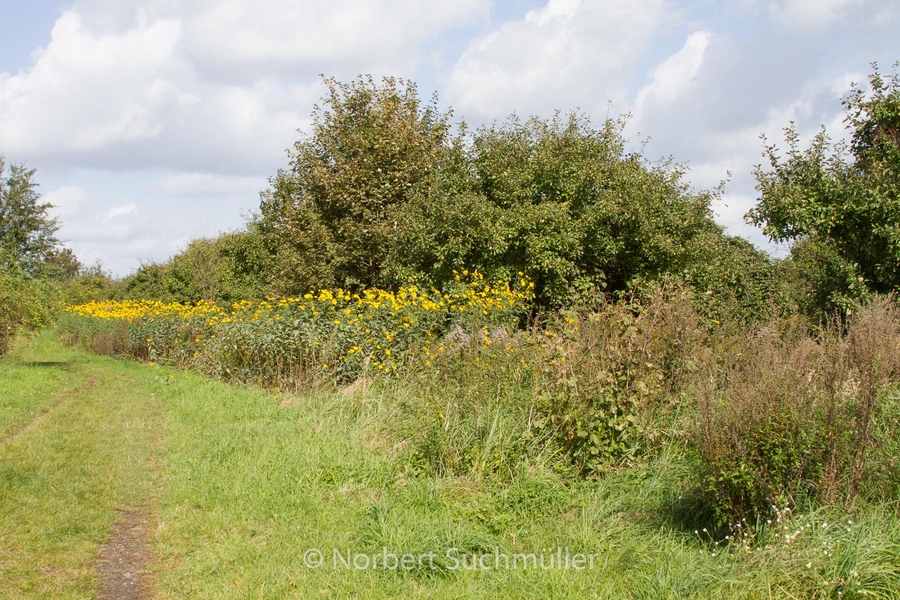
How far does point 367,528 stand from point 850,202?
8663 mm

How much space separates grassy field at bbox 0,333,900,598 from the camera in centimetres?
421

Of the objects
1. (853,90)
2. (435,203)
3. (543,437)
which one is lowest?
(543,437)

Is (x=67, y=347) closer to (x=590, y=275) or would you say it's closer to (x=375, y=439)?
(x=590, y=275)

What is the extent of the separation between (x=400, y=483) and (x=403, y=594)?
1.91 m

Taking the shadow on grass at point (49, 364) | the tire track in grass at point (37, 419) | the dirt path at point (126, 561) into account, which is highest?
the shadow on grass at point (49, 364)

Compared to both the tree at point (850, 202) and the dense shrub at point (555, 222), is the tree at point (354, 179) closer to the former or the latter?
the dense shrub at point (555, 222)

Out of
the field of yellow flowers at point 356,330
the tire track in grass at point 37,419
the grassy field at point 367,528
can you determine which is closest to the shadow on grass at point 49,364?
the tire track in grass at point 37,419

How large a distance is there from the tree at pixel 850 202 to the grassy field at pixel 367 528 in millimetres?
6081

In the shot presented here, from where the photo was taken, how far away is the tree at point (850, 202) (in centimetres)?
1012

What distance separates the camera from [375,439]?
7.61m

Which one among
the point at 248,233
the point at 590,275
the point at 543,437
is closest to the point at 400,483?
the point at 543,437

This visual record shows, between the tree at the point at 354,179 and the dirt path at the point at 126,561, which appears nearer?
the dirt path at the point at 126,561

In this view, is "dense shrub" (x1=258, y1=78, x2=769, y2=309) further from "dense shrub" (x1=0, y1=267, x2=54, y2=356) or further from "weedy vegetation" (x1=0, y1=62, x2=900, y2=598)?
"dense shrub" (x1=0, y1=267, x2=54, y2=356)

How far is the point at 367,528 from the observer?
17.5ft
